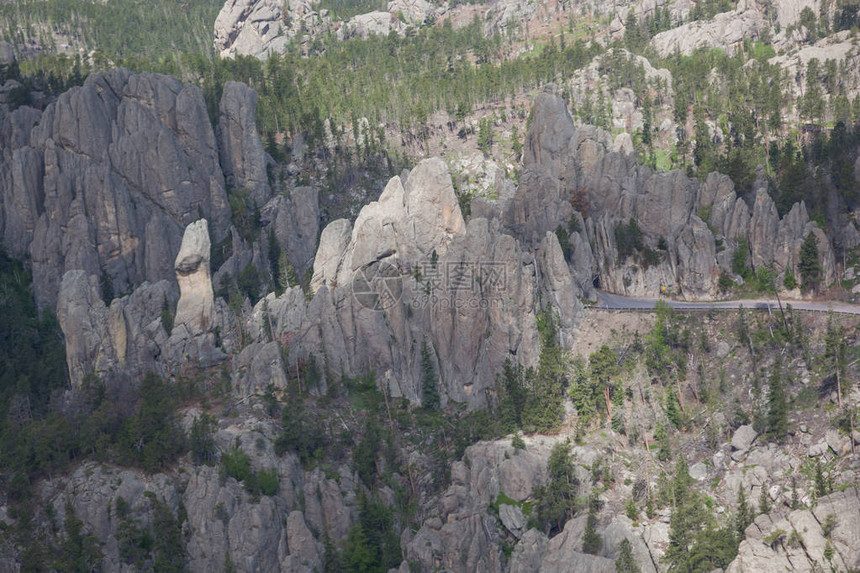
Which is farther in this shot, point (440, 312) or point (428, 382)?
point (440, 312)

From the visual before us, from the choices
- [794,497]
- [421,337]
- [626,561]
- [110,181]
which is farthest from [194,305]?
[794,497]

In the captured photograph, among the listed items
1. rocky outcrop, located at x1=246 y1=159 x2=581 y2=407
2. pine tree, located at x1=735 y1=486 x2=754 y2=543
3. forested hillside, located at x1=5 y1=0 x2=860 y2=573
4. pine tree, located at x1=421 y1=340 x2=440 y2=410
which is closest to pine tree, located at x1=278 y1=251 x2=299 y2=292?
forested hillside, located at x1=5 y1=0 x2=860 y2=573

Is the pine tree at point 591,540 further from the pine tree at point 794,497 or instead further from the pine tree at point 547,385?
the pine tree at point 794,497

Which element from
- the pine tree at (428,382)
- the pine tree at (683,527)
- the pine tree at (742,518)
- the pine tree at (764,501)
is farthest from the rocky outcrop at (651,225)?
the pine tree at (742,518)

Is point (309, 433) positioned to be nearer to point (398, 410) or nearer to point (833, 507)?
point (398, 410)

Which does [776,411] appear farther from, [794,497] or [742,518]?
[742,518]
